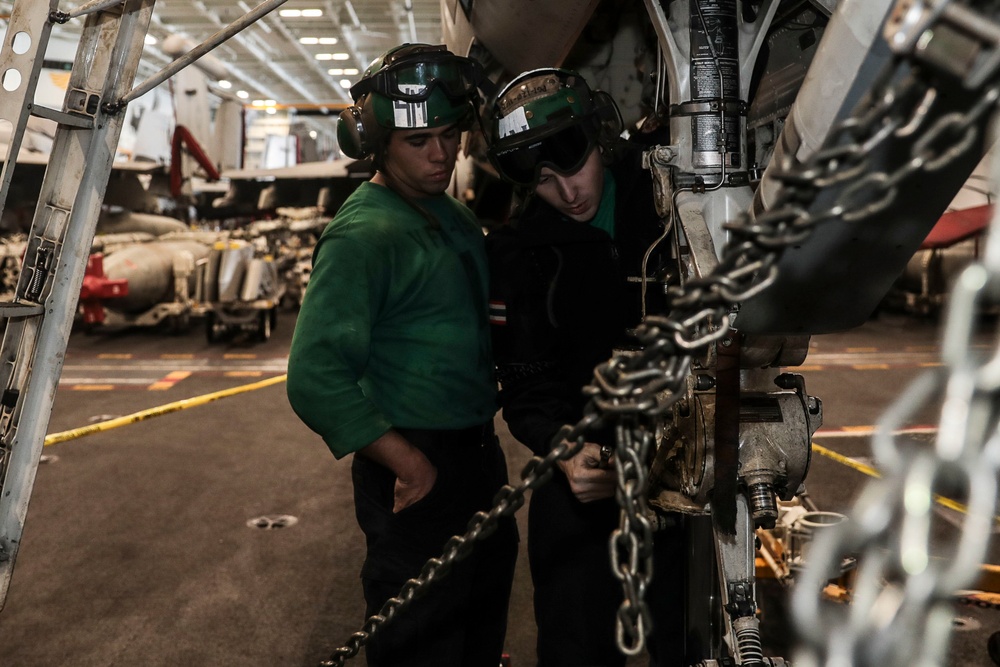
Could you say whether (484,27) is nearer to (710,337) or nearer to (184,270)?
(710,337)

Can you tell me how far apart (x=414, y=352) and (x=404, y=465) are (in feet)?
1.07

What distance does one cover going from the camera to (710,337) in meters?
→ 0.85

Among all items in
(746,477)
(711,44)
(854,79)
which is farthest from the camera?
(711,44)

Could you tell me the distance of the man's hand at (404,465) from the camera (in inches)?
85.8

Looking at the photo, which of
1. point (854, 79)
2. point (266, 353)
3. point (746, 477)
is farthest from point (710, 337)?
point (266, 353)

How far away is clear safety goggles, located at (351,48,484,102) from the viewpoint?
7.79 feet

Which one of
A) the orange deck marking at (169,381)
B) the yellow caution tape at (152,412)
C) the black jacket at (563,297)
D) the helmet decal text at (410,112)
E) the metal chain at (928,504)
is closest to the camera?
the metal chain at (928,504)

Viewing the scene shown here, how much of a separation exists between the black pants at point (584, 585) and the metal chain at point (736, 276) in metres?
1.46

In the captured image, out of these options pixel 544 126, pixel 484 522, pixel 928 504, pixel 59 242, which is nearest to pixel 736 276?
pixel 928 504

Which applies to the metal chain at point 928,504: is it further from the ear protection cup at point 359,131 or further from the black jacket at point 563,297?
the ear protection cup at point 359,131

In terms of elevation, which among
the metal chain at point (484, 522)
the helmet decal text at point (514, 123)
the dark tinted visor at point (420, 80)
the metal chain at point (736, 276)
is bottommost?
the metal chain at point (484, 522)

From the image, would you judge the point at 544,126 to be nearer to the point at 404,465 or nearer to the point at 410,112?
the point at 410,112

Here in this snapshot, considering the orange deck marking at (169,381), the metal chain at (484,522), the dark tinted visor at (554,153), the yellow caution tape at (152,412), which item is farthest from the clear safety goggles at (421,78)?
the orange deck marking at (169,381)

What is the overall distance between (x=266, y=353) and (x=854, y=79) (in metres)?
9.42
